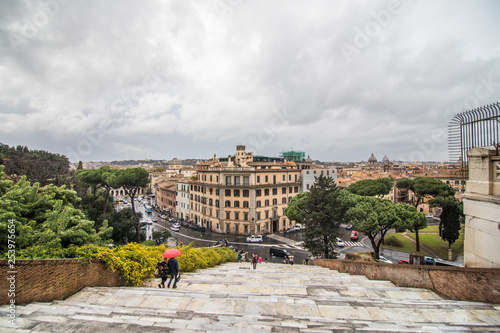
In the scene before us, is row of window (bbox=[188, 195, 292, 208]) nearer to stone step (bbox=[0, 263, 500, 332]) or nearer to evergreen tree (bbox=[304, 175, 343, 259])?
evergreen tree (bbox=[304, 175, 343, 259])

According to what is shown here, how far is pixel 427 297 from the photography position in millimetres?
6910

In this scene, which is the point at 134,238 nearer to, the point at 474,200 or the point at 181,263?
the point at 181,263

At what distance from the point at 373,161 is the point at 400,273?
192m

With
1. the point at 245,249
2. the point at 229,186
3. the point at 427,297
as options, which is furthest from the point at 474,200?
the point at 229,186

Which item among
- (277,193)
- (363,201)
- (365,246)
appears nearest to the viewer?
(363,201)

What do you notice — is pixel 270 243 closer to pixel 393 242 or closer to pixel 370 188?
pixel 393 242

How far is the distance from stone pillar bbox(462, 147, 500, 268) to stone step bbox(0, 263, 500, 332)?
4.49 feet

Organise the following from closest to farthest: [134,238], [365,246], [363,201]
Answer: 1. [363,201]
2. [134,238]
3. [365,246]

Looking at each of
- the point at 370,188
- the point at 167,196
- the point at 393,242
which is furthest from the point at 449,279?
the point at 167,196

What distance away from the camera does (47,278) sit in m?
6.01

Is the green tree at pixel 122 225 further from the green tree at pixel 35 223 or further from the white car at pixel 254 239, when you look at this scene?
the green tree at pixel 35 223

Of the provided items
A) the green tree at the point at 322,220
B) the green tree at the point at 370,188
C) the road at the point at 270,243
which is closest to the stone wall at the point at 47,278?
the green tree at the point at 322,220

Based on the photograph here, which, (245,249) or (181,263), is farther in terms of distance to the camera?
(245,249)

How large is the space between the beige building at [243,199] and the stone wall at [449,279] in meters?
32.5
